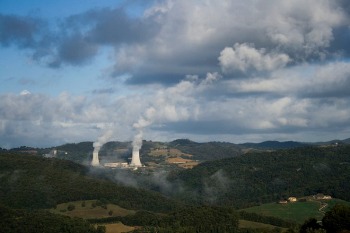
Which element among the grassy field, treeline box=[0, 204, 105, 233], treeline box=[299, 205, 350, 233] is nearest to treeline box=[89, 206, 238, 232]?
the grassy field

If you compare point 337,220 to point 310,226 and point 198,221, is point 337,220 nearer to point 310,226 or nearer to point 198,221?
point 310,226

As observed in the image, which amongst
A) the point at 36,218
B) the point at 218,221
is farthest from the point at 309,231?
the point at 36,218

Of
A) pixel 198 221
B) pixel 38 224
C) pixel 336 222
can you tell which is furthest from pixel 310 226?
pixel 38 224

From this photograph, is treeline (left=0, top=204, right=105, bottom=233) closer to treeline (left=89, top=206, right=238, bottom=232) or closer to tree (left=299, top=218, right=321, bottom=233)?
treeline (left=89, top=206, right=238, bottom=232)

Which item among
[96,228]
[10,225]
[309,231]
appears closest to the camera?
[309,231]

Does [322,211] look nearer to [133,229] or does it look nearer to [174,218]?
[174,218]

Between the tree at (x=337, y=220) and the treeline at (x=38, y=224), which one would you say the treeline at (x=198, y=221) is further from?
the tree at (x=337, y=220)

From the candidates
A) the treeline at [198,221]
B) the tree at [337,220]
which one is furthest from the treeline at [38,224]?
the tree at [337,220]

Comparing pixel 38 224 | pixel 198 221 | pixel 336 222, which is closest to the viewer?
pixel 336 222
